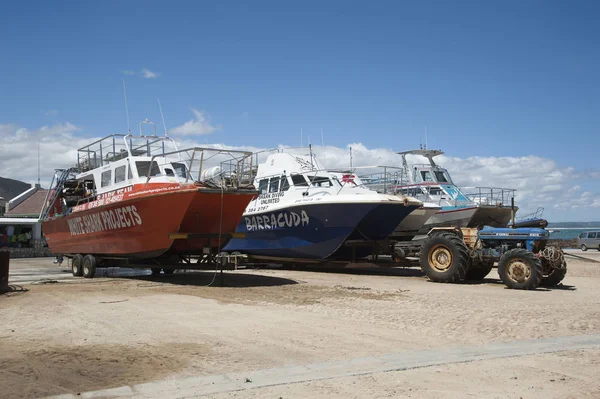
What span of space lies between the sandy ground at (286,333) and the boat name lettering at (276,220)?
13.9ft

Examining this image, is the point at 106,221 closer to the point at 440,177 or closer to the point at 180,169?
the point at 180,169

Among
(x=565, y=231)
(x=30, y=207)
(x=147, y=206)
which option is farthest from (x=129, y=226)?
(x=30, y=207)

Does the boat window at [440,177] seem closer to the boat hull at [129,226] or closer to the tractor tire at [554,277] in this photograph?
the tractor tire at [554,277]

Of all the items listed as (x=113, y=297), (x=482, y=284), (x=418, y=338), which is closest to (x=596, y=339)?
(x=418, y=338)

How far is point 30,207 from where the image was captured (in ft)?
123

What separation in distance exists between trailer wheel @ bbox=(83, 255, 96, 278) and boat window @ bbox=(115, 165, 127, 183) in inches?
83.0

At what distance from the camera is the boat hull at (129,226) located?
40.5 feet

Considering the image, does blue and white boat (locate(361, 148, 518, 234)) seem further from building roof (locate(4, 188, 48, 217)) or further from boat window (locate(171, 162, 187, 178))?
building roof (locate(4, 188, 48, 217))

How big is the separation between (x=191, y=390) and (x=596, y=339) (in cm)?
488

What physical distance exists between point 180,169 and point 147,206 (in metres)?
2.19

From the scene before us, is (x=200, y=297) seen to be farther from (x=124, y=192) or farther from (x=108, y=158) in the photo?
(x=108, y=158)

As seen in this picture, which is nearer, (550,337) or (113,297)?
(550,337)

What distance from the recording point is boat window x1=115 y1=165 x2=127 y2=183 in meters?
14.5

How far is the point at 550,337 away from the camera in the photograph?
273 inches
